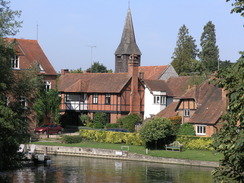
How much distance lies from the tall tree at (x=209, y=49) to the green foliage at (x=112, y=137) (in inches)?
2186

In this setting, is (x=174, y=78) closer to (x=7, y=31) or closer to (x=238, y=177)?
(x=7, y=31)

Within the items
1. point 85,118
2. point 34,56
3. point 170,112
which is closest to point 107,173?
point 170,112

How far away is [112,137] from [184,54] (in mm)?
58911

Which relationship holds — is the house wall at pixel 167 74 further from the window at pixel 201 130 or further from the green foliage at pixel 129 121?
the window at pixel 201 130

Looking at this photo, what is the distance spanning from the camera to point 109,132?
177 ft

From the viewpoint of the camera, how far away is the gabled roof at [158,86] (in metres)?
69.1

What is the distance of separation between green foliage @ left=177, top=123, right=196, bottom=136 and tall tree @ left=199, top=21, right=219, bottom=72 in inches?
2143

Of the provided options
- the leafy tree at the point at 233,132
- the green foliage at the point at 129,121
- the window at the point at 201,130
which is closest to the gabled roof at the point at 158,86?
the green foliage at the point at 129,121

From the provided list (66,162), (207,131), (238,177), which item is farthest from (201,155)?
(238,177)

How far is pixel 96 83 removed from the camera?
69.9 m

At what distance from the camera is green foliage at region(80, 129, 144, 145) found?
51.7m

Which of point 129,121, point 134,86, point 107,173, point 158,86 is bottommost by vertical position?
point 107,173

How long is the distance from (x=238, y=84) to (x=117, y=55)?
72.2 m

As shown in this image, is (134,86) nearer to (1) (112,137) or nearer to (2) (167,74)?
(2) (167,74)
